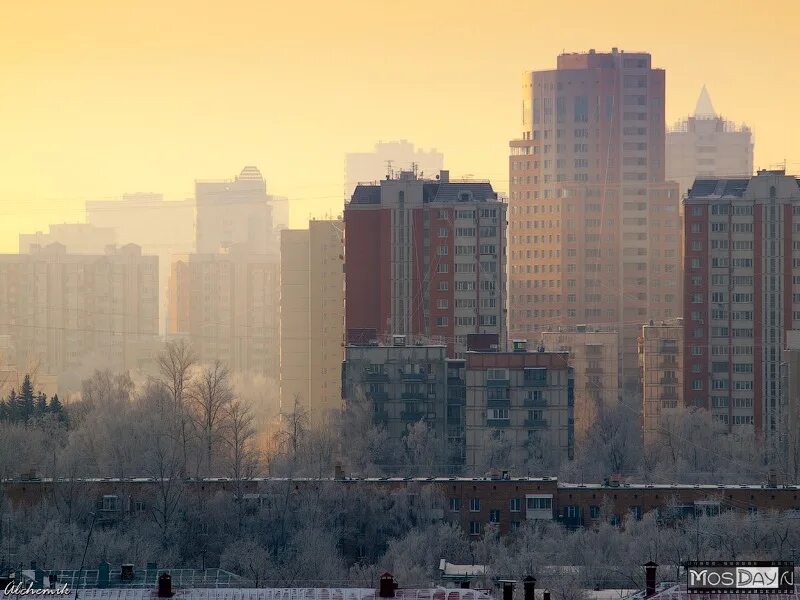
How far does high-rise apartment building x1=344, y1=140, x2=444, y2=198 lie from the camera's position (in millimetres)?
140500

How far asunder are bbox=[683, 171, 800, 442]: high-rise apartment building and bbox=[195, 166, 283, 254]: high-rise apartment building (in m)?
78.7

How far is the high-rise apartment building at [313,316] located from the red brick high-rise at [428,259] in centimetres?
678

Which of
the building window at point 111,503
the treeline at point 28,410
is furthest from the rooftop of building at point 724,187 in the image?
the building window at point 111,503

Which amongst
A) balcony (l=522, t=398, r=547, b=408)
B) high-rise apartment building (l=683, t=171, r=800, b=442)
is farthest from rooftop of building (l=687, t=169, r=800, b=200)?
balcony (l=522, t=398, r=547, b=408)

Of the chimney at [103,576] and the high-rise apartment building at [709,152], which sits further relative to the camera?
the high-rise apartment building at [709,152]

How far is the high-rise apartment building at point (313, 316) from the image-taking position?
61656mm

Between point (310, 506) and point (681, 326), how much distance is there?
20867 millimetres

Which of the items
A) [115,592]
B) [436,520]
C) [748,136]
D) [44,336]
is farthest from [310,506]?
[748,136]

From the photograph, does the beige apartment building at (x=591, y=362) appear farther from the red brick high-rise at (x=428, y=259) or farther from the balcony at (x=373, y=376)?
the balcony at (x=373, y=376)

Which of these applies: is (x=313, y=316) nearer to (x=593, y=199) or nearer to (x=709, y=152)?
(x=593, y=199)

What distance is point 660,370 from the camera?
5300cm

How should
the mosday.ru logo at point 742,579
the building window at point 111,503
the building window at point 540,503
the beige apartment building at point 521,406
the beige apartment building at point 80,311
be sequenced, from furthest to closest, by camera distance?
the beige apartment building at point 80,311 → the beige apartment building at point 521,406 → the building window at point 540,503 → the building window at point 111,503 → the mosday.ru logo at point 742,579

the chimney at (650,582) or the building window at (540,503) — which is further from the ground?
the building window at (540,503)

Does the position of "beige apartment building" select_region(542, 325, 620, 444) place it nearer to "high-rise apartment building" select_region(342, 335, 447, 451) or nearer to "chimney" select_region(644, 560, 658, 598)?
"high-rise apartment building" select_region(342, 335, 447, 451)
